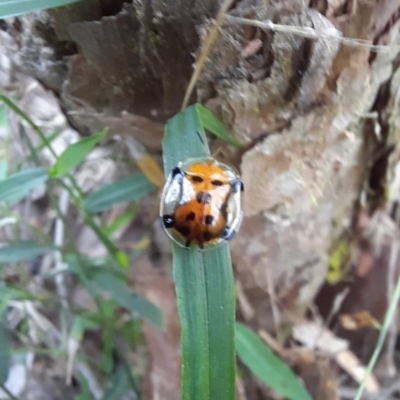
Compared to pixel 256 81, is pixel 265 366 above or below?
below

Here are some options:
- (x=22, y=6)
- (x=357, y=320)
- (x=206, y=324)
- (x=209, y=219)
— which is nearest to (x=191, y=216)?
(x=209, y=219)

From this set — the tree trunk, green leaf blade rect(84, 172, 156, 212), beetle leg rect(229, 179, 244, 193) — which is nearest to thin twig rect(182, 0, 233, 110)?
the tree trunk

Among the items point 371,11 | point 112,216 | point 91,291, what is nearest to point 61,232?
point 112,216

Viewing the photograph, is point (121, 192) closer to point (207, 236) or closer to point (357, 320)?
point (207, 236)

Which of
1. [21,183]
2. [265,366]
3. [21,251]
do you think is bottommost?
[265,366]

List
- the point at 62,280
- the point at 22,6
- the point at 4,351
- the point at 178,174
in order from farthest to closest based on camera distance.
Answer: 1. the point at 62,280
2. the point at 4,351
3. the point at 178,174
4. the point at 22,6

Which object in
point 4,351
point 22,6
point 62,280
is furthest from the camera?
point 62,280

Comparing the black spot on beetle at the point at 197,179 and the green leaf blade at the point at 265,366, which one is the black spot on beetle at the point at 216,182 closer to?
the black spot on beetle at the point at 197,179

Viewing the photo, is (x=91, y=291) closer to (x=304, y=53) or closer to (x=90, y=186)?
(x=90, y=186)
